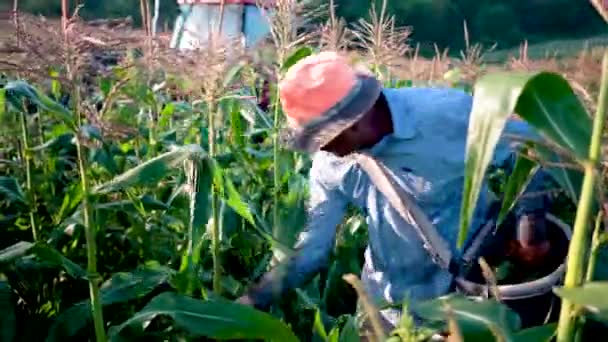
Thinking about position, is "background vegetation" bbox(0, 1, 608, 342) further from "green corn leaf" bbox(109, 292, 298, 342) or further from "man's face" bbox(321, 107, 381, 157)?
"man's face" bbox(321, 107, 381, 157)

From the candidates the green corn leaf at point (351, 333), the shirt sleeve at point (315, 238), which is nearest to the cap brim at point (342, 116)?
the shirt sleeve at point (315, 238)

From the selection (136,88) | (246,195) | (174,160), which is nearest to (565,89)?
(174,160)

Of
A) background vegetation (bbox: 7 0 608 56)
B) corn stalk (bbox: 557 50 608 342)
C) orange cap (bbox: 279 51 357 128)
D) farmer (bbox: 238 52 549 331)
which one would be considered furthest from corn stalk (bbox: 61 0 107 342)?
background vegetation (bbox: 7 0 608 56)

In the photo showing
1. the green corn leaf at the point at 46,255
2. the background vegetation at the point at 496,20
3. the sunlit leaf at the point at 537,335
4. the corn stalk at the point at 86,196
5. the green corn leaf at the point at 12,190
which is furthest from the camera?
the background vegetation at the point at 496,20

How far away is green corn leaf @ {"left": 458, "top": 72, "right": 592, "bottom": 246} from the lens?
3.96 feet

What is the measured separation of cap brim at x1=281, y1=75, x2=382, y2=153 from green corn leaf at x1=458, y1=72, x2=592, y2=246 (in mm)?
899

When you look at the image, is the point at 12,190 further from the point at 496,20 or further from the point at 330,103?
the point at 496,20

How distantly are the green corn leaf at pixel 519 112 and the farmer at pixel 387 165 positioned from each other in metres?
0.73

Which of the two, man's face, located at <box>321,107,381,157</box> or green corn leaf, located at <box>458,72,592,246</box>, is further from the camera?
man's face, located at <box>321,107,381,157</box>

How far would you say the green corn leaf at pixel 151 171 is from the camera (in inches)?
80.9

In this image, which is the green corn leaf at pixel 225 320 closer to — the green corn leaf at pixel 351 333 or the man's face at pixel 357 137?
the green corn leaf at pixel 351 333

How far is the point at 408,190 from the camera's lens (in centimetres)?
255

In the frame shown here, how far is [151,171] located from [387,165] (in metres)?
0.73

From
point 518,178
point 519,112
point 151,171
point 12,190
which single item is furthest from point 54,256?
point 519,112
